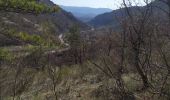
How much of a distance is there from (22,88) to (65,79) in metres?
1.30

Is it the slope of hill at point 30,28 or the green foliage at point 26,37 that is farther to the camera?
the slope of hill at point 30,28

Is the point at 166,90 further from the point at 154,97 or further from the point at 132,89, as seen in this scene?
the point at 132,89

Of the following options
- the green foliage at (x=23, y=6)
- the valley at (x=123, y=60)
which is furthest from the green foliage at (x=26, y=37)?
the green foliage at (x=23, y=6)

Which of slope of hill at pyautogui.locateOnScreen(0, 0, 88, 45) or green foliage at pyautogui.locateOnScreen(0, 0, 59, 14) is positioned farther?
slope of hill at pyautogui.locateOnScreen(0, 0, 88, 45)

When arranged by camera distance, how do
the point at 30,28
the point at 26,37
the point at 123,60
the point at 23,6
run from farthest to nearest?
the point at 30,28
the point at 123,60
the point at 26,37
the point at 23,6

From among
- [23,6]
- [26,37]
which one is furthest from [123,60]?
[23,6]

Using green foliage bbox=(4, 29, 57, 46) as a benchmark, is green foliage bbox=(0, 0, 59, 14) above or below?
above

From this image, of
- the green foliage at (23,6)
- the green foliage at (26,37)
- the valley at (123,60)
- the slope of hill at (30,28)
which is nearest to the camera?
→ the valley at (123,60)

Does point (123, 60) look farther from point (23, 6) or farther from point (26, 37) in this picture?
point (23, 6)

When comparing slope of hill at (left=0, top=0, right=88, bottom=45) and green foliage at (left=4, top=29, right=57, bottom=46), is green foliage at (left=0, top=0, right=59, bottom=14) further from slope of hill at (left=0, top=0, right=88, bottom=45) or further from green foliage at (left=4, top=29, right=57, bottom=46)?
green foliage at (left=4, top=29, right=57, bottom=46)

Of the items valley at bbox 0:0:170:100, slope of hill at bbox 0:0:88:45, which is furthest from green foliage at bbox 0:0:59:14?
slope of hill at bbox 0:0:88:45

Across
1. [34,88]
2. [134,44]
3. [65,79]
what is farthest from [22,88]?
[134,44]

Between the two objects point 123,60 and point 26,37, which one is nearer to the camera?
point 26,37

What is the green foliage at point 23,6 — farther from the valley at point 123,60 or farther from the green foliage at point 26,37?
the green foliage at point 26,37
